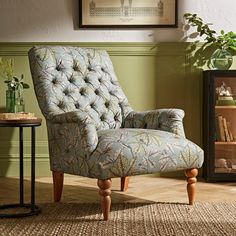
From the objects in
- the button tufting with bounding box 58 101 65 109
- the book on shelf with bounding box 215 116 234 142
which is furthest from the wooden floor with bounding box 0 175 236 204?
the button tufting with bounding box 58 101 65 109

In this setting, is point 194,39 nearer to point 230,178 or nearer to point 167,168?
point 230,178

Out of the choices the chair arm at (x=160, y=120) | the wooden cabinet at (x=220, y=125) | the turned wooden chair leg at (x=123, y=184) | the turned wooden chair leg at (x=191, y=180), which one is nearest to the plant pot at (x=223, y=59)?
the wooden cabinet at (x=220, y=125)

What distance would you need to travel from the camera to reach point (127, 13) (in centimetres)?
421

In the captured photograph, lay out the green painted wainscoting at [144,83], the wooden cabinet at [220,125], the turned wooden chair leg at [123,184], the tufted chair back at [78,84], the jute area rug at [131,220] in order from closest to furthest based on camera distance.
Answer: the jute area rug at [131,220] < the tufted chair back at [78,84] < the turned wooden chair leg at [123,184] < the wooden cabinet at [220,125] < the green painted wainscoting at [144,83]

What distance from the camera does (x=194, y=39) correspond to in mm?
4258

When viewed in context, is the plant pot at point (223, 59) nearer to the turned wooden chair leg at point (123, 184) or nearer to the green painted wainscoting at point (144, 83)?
the green painted wainscoting at point (144, 83)

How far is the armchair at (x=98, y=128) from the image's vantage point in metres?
2.75

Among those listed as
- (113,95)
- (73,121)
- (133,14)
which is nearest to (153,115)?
(113,95)

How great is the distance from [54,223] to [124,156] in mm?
467

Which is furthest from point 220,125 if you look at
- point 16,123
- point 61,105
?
point 16,123

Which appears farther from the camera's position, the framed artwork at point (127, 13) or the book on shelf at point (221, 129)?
the framed artwork at point (127, 13)

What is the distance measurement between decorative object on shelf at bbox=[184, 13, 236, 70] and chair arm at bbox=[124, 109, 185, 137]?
1.01 metres

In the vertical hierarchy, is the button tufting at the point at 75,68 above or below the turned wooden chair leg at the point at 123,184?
above

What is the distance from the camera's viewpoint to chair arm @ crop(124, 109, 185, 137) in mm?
3184
